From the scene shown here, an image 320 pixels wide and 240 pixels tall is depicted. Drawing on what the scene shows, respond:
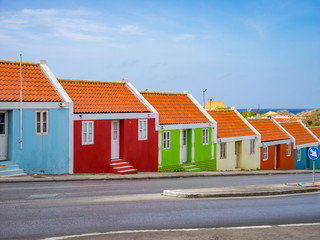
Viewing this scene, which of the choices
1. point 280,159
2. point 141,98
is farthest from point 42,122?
point 280,159

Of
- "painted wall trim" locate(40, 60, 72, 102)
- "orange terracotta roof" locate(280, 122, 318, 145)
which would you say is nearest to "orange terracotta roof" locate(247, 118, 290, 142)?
"orange terracotta roof" locate(280, 122, 318, 145)

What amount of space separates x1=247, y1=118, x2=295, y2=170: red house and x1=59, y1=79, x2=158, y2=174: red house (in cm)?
1409

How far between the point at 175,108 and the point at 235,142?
677 centimetres

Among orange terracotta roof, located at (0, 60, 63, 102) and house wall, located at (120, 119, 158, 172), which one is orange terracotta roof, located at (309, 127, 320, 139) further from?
orange terracotta roof, located at (0, 60, 63, 102)

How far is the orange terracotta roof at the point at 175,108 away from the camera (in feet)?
98.1

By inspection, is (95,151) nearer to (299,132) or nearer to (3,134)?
(3,134)

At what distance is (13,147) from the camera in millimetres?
20938

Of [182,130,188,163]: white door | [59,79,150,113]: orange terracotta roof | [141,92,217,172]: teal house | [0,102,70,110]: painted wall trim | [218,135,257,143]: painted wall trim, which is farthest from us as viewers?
[218,135,257,143]: painted wall trim

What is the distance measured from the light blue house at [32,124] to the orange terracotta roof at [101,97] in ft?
4.98

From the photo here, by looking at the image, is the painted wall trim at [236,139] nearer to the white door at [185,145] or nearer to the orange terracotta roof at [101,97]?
the white door at [185,145]

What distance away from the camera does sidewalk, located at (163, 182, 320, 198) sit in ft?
51.4

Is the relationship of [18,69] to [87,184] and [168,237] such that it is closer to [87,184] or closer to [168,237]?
[87,184]

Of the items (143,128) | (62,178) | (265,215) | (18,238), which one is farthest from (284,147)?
(18,238)

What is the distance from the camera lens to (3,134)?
21188 mm
